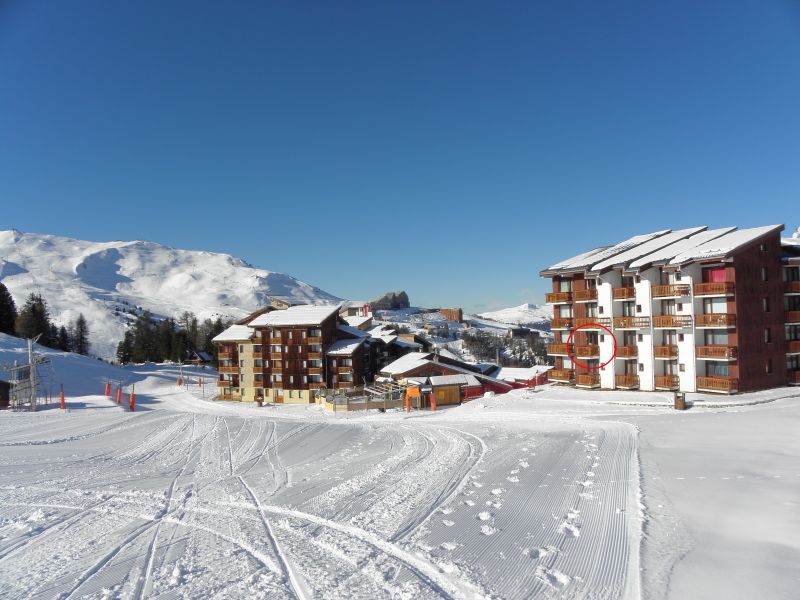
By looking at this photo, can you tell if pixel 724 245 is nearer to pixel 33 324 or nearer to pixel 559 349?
pixel 559 349

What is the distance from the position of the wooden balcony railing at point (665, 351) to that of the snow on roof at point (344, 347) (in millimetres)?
33650

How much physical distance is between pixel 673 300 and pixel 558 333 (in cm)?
911

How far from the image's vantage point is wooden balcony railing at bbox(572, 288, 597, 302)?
3522 cm

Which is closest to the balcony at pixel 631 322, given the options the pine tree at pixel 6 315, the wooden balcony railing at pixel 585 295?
the wooden balcony railing at pixel 585 295

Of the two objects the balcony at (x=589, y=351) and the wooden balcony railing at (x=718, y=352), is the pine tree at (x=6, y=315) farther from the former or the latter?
the wooden balcony railing at (x=718, y=352)

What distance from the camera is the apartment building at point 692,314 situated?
2814 centimetres

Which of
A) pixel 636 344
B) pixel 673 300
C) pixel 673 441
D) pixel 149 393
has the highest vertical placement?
pixel 673 300

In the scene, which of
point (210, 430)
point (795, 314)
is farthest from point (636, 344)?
point (210, 430)

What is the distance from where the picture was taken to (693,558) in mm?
7668

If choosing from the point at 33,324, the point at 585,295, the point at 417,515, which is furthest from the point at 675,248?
the point at 33,324

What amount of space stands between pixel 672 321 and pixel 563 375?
9452mm

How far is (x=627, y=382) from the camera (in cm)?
3247

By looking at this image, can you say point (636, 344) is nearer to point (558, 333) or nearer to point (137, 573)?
point (558, 333)

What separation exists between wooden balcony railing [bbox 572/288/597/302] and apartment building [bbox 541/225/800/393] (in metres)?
0.07
